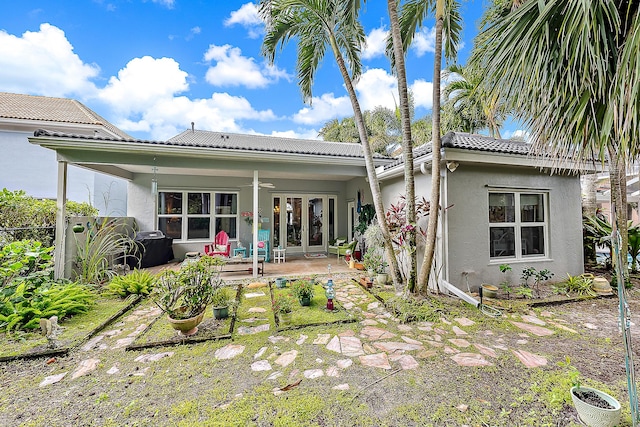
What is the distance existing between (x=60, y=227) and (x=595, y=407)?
8.33 meters

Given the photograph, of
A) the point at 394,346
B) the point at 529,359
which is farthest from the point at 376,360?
the point at 529,359

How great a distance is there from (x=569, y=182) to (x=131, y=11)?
518 inches

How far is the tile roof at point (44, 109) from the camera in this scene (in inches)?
428

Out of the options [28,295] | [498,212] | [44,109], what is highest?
[44,109]

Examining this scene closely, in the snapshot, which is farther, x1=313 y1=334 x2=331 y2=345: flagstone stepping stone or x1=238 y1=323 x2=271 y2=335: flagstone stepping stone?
x1=238 y1=323 x2=271 y2=335: flagstone stepping stone

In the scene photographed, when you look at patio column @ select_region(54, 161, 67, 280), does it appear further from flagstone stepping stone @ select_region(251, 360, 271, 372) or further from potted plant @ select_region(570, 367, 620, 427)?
potted plant @ select_region(570, 367, 620, 427)

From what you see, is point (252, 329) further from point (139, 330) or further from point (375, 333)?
point (375, 333)

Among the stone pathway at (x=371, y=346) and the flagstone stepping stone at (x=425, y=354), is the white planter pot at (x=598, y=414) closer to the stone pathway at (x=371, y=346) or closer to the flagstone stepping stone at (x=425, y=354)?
the stone pathway at (x=371, y=346)

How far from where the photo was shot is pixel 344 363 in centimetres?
304

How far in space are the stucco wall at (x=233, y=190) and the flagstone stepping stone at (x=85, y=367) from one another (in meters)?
6.65

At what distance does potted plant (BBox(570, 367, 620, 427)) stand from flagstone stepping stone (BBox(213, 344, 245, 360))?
331cm

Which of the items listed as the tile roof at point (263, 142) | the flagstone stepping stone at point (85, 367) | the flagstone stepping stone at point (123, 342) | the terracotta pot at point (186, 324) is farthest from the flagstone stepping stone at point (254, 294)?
the tile roof at point (263, 142)

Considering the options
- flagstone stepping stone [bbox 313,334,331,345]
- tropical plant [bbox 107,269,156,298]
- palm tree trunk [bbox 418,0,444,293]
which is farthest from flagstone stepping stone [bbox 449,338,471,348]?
tropical plant [bbox 107,269,156,298]

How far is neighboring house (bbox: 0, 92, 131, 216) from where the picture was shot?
1055cm
